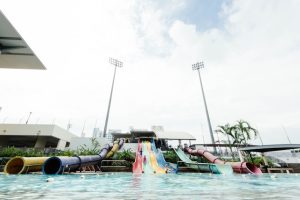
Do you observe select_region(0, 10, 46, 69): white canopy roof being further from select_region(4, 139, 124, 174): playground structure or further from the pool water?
the pool water

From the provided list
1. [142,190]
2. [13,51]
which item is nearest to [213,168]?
[142,190]

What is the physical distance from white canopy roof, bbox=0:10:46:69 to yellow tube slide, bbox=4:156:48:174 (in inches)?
286

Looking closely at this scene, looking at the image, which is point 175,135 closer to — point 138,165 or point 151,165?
point 151,165

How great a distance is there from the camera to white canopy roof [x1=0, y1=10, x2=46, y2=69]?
398 inches

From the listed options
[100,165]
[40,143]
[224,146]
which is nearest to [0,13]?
[100,165]

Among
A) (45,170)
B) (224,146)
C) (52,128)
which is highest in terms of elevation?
(52,128)

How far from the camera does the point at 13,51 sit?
478 inches

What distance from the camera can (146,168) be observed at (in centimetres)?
1541

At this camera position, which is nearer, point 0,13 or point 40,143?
point 0,13

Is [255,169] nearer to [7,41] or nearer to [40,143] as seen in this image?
[7,41]

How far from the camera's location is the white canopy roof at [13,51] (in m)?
10.1

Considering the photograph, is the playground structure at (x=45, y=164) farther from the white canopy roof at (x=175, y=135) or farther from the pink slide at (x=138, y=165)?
the white canopy roof at (x=175, y=135)

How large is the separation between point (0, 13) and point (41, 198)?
32.1 ft

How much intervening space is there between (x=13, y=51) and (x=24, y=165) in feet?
26.3
